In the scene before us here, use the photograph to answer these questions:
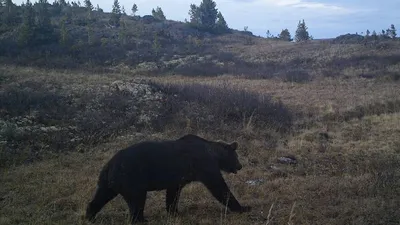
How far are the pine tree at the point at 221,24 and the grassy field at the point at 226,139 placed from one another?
168ft

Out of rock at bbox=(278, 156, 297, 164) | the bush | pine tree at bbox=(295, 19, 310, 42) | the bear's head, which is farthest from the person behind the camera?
pine tree at bbox=(295, 19, 310, 42)

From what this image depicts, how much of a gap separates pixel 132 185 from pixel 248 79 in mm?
25916

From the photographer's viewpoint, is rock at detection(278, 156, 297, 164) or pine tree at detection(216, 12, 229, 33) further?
pine tree at detection(216, 12, 229, 33)

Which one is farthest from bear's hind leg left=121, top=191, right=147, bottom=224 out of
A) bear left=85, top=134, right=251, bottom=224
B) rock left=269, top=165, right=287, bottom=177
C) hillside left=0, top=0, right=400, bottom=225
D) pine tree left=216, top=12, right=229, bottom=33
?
pine tree left=216, top=12, right=229, bottom=33

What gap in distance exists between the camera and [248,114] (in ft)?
52.6

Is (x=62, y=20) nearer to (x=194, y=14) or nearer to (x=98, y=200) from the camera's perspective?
(x=194, y=14)

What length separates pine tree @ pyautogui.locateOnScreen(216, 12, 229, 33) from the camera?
236 feet

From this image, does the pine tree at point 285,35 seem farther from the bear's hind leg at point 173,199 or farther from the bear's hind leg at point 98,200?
the bear's hind leg at point 98,200

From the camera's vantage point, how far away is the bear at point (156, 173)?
18.7ft

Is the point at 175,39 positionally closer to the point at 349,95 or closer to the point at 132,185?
the point at 349,95

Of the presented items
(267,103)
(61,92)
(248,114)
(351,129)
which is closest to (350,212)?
(351,129)

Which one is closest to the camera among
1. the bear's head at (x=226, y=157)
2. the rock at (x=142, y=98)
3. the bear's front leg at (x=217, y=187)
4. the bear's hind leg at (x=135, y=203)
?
the bear's hind leg at (x=135, y=203)

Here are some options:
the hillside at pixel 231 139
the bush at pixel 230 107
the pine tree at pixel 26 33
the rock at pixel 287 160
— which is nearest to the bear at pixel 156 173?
the hillside at pixel 231 139

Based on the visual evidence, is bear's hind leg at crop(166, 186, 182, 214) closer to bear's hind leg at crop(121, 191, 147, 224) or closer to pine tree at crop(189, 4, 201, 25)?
bear's hind leg at crop(121, 191, 147, 224)
